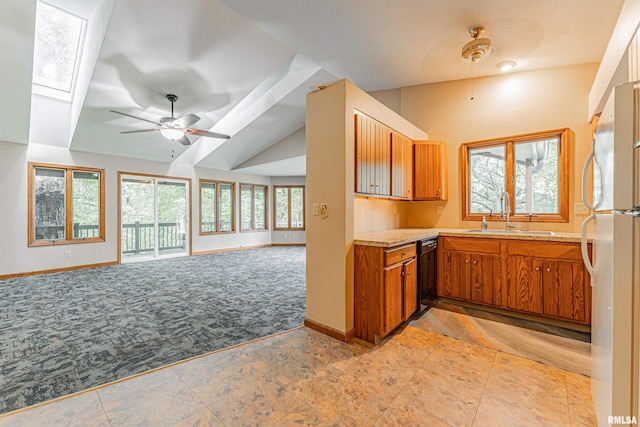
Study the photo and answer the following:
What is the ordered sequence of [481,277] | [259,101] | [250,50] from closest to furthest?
1. [481,277]
2. [250,50]
3. [259,101]

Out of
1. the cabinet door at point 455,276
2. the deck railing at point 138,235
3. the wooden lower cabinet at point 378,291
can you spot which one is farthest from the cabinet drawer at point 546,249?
the deck railing at point 138,235

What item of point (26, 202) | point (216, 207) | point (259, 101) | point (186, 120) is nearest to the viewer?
point (186, 120)

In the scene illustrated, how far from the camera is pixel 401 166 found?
3.53 meters

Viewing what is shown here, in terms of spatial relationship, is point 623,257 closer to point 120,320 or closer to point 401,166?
point 401,166

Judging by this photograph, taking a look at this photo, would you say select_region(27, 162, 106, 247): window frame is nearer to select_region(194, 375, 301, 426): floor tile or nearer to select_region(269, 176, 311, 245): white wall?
select_region(269, 176, 311, 245): white wall

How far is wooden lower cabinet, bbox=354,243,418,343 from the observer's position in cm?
236

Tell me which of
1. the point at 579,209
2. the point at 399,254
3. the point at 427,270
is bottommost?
the point at 427,270

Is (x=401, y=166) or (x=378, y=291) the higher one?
(x=401, y=166)

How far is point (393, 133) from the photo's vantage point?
10.9 feet

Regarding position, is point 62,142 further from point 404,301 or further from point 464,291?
point 464,291

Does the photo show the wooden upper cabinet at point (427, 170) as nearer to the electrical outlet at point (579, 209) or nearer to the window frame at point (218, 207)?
the electrical outlet at point (579, 209)

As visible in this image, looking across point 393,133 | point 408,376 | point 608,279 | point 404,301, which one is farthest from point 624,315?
point 393,133

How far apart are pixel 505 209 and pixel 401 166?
4.81 feet

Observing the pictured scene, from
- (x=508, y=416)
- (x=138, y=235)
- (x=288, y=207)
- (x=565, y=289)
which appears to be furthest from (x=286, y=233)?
(x=508, y=416)
